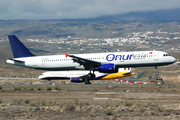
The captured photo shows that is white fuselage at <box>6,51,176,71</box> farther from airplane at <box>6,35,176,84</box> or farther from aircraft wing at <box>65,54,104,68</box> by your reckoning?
aircraft wing at <box>65,54,104,68</box>

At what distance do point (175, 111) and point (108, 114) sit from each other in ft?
21.1

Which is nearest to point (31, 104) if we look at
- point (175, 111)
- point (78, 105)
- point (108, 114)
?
point (78, 105)

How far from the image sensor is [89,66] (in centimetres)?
5925

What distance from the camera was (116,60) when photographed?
2263 inches

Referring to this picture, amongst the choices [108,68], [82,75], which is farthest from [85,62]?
[82,75]

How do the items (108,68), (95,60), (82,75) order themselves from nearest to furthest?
1. (108,68)
2. (95,60)
3. (82,75)

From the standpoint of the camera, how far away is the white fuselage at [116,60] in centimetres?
5662

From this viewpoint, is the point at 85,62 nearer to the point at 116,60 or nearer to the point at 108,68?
the point at 108,68

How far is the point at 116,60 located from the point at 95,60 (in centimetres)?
421

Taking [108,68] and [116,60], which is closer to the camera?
[108,68]

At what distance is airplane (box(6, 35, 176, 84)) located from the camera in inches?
2229

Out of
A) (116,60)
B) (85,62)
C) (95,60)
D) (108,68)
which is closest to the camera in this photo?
(108,68)

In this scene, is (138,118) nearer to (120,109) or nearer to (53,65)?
(120,109)

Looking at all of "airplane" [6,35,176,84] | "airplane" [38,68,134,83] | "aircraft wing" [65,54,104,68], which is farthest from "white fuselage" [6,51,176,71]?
"airplane" [38,68,134,83]
